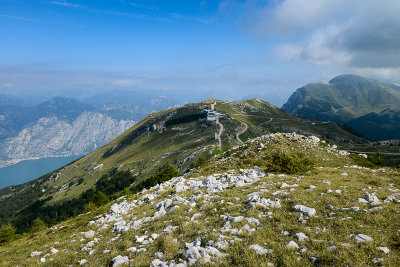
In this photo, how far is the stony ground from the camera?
8.12m

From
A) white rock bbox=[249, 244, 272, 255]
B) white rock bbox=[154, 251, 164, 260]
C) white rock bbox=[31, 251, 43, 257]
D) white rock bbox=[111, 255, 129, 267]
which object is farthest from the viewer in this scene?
white rock bbox=[31, 251, 43, 257]

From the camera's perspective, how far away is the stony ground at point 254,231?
8.12 m

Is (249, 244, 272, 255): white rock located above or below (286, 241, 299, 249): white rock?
below

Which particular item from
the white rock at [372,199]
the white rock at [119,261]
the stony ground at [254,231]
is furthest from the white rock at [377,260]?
the white rock at [119,261]

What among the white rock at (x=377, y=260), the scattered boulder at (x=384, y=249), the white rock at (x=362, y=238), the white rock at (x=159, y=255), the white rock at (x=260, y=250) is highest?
the scattered boulder at (x=384, y=249)

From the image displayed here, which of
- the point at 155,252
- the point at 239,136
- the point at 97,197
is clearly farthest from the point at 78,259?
the point at 239,136

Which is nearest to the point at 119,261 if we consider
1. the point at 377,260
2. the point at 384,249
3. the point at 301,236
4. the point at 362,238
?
the point at 301,236

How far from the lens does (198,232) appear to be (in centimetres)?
1140

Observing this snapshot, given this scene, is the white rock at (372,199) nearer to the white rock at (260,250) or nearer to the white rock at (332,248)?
the white rock at (332,248)

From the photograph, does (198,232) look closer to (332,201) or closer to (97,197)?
(332,201)

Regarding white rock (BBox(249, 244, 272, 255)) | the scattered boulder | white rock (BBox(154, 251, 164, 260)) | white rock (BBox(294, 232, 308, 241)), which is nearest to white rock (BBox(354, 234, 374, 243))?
the scattered boulder

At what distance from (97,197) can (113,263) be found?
186 feet

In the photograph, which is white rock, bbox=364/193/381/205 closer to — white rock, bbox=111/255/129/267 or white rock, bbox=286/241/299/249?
white rock, bbox=286/241/299/249

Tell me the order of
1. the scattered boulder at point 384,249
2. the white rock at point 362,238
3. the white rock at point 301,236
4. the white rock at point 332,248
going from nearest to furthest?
the scattered boulder at point 384,249, the white rock at point 332,248, the white rock at point 362,238, the white rock at point 301,236
